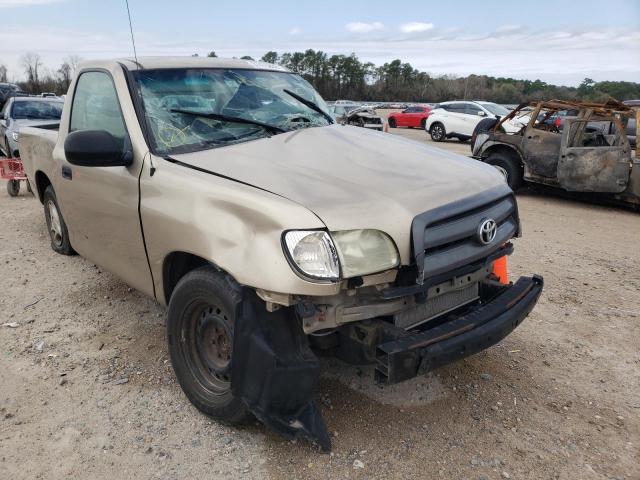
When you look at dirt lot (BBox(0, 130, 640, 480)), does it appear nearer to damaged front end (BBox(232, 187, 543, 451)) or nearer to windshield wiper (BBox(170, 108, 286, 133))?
damaged front end (BBox(232, 187, 543, 451))

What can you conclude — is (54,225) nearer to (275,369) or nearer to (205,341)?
(205,341)

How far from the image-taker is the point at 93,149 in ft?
9.78

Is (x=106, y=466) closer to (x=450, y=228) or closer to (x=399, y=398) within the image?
(x=399, y=398)

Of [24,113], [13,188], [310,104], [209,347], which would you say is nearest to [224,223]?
[209,347]

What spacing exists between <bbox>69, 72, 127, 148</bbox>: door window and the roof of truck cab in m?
0.09

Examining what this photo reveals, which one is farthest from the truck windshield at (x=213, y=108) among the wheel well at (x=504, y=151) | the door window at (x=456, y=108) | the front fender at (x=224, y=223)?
the door window at (x=456, y=108)

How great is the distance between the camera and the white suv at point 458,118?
2072 centimetres

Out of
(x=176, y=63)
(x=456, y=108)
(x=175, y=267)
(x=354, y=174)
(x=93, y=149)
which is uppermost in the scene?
(x=176, y=63)

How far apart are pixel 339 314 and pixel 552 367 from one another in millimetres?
1946

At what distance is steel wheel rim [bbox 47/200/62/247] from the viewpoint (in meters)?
5.44

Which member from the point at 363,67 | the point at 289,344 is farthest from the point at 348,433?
the point at 363,67

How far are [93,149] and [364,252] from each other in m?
1.67

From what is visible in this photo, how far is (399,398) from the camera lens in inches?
127

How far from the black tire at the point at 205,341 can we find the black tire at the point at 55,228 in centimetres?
294
